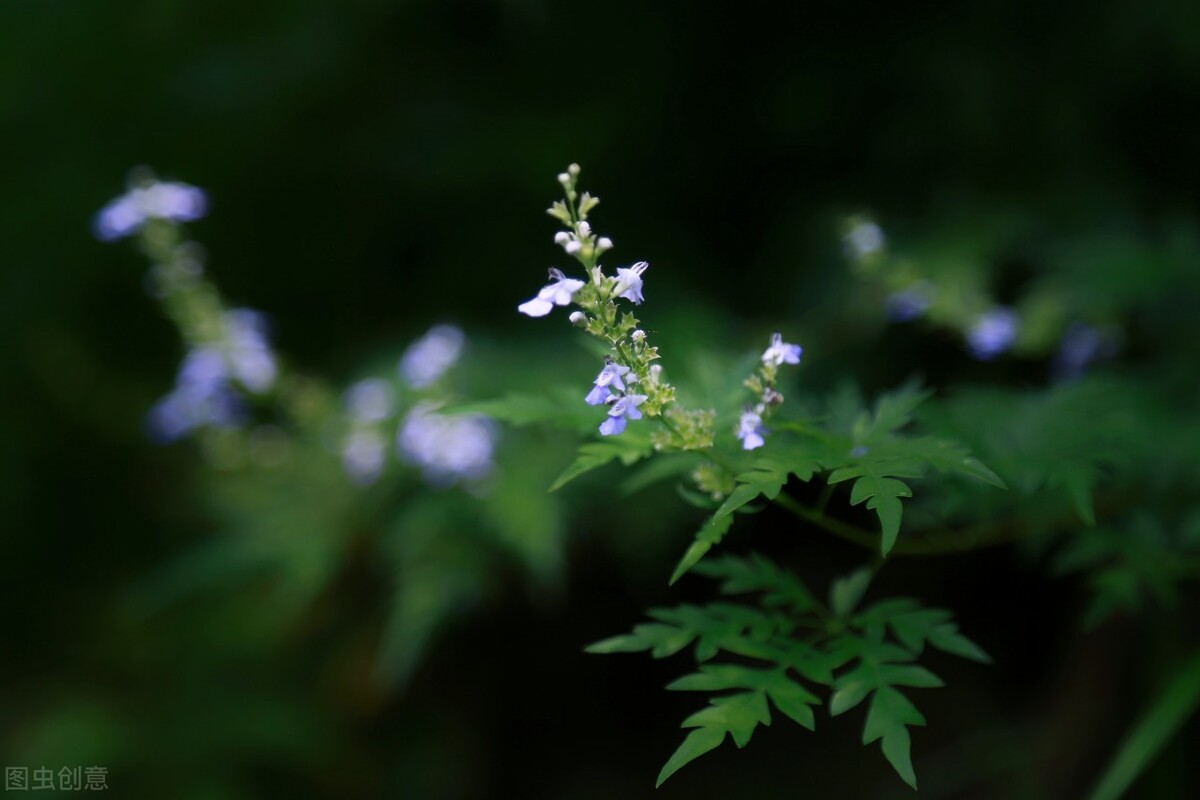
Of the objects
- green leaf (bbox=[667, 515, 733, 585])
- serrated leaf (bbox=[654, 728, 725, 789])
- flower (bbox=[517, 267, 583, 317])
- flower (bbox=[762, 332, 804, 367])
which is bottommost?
serrated leaf (bbox=[654, 728, 725, 789])

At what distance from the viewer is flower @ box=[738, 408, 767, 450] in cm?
128

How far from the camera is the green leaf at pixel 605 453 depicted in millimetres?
1329

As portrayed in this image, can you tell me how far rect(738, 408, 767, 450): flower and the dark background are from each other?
57.8 inches

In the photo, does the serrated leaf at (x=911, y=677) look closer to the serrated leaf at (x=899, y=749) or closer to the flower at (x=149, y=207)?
the serrated leaf at (x=899, y=749)

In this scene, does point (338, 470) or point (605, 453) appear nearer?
point (605, 453)

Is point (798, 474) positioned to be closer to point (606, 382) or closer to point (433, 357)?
point (606, 382)

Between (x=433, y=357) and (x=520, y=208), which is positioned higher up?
(x=520, y=208)

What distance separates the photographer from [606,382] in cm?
123

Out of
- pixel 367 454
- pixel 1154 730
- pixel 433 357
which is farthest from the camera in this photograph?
pixel 367 454

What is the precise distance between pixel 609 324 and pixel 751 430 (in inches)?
9.2

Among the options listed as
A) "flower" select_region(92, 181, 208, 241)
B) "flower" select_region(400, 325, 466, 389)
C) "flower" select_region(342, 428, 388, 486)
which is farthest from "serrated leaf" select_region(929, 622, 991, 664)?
"flower" select_region(92, 181, 208, 241)

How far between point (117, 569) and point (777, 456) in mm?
3389

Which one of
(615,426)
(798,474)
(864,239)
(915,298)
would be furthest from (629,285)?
(915,298)

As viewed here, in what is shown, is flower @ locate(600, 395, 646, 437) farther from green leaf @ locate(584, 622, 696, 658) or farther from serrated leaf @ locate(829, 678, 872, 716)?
serrated leaf @ locate(829, 678, 872, 716)
